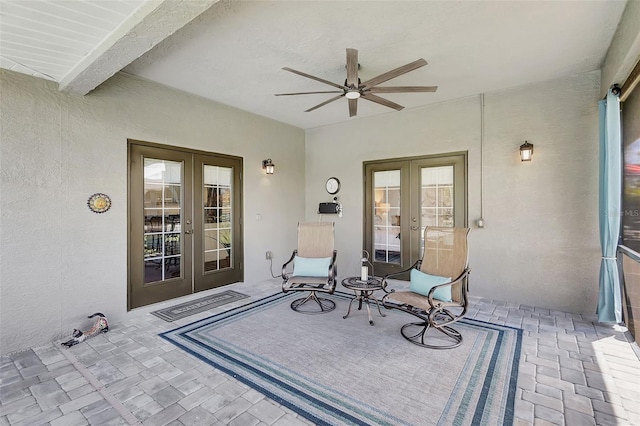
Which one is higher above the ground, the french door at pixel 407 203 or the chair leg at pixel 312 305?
the french door at pixel 407 203

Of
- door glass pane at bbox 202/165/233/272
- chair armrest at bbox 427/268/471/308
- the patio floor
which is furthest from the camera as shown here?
door glass pane at bbox 202/165/233/272

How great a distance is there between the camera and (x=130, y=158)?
12.7ft

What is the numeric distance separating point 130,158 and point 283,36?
253 centimetres

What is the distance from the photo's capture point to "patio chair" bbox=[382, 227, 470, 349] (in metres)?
3.05

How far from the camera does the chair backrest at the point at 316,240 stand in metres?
4.64

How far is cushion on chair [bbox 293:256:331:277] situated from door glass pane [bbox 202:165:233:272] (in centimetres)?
147

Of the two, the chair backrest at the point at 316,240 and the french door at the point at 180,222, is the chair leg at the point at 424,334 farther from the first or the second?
the french door at the point at 180,222

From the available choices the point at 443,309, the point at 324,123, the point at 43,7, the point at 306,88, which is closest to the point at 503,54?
the point at 306,88

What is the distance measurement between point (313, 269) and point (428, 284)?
1617 millimetres

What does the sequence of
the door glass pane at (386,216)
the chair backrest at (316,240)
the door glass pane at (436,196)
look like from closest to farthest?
the chair backrest at (316,240)
the door glass pane at (436,196)
the door glass pane at (386,216)

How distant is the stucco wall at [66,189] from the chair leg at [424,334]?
352 centimetres

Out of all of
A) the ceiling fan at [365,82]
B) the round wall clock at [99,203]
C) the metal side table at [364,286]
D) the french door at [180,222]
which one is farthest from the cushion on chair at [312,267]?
the round wall clock at [99,203]

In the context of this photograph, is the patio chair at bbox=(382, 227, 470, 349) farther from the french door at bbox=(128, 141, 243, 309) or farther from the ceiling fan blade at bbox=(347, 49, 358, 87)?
the french door at bbox=(128, 141, 243, 309)

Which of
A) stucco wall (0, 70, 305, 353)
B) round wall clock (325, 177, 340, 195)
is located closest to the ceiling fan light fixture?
stucco wall (0, 70, 305, 353)
